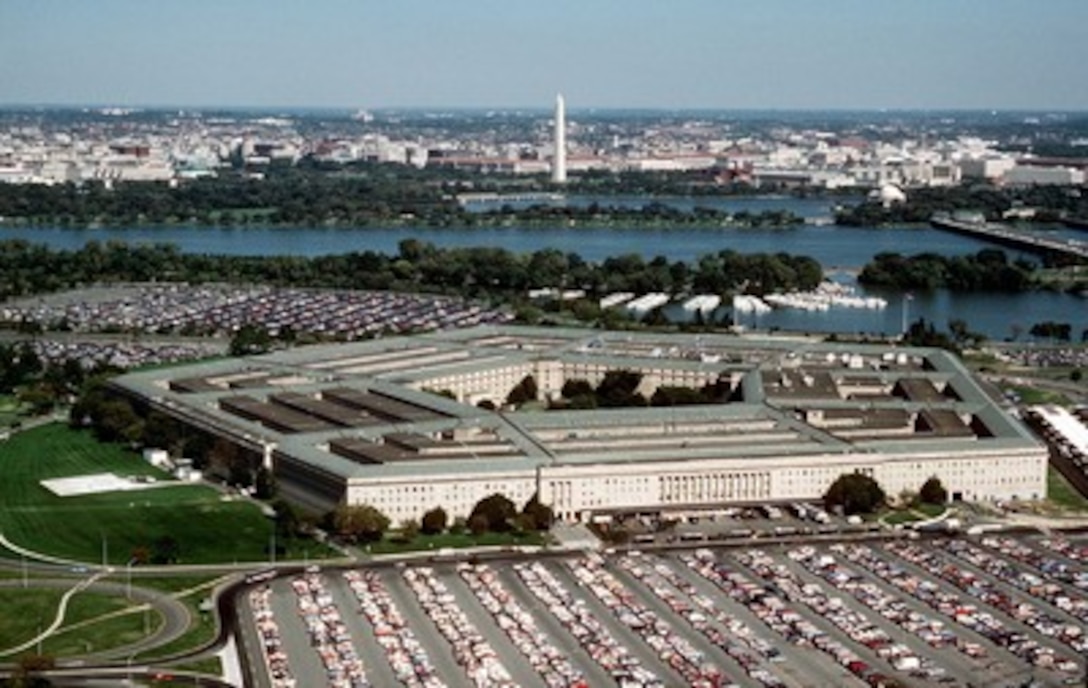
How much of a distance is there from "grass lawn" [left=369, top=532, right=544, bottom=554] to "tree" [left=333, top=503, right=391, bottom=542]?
0.55 feet

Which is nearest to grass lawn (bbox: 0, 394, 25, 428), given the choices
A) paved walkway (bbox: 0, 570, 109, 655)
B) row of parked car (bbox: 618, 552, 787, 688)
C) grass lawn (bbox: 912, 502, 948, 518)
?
paved walkway (bbox: 0, 570, 109, 655)

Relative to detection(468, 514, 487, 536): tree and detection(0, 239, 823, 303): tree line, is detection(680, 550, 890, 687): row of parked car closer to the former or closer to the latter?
detection(468, 514, 487, 536): tree

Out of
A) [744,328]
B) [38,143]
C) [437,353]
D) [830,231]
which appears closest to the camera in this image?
[437,353]

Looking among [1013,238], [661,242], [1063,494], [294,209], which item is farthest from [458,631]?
[294,209]

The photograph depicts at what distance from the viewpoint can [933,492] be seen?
27.5 m

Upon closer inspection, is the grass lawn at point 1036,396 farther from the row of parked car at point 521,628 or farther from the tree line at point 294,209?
the tree line at point 294,209

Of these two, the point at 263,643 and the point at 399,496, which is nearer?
the point at 263,643

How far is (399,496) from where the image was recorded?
84.2 ft

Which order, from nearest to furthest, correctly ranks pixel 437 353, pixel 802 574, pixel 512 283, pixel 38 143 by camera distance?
pixel 802 574
pixel 437 353
pixel 512 283
pixel 38 143

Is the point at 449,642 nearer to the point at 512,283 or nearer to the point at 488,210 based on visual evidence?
the point at 512,283

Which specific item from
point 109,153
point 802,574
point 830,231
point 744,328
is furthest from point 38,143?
point 802,574

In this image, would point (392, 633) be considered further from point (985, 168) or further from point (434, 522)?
point (985, 168)

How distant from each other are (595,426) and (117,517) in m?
8.22

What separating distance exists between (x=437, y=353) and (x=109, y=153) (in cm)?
8153
